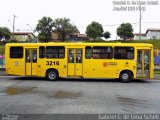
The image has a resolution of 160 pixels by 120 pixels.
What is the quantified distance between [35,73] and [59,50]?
7.58 ft

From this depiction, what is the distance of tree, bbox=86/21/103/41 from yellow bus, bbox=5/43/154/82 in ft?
199

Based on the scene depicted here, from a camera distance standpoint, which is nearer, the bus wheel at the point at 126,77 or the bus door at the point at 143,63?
the bus door at the point at 143,63

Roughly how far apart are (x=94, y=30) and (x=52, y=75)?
61.0 m

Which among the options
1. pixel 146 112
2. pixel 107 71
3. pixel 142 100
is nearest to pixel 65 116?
pixel 146 112

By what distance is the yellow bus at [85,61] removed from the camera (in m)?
22.5

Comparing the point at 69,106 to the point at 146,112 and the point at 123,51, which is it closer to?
the point at 146,112

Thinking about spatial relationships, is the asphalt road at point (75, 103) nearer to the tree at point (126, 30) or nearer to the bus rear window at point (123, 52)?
the bus rear window at point (123, 52)

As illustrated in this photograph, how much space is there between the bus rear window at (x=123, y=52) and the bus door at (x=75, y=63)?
2.43 meters

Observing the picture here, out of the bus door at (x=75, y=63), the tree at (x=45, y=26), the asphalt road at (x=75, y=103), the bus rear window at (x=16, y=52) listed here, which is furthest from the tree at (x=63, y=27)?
the asphalt road at (x=75, y=103)

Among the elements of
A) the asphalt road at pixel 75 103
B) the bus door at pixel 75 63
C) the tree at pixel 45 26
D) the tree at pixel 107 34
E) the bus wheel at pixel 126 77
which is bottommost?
the asphalt road at pixel 75 103

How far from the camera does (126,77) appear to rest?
22.6 meters

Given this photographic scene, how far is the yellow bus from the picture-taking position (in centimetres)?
2250

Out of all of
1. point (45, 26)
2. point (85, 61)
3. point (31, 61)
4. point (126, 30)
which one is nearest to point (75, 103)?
point (85, 61)

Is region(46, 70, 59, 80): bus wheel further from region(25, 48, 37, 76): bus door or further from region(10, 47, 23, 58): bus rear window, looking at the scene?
region(10, 47, 23, 58): bus rear window
